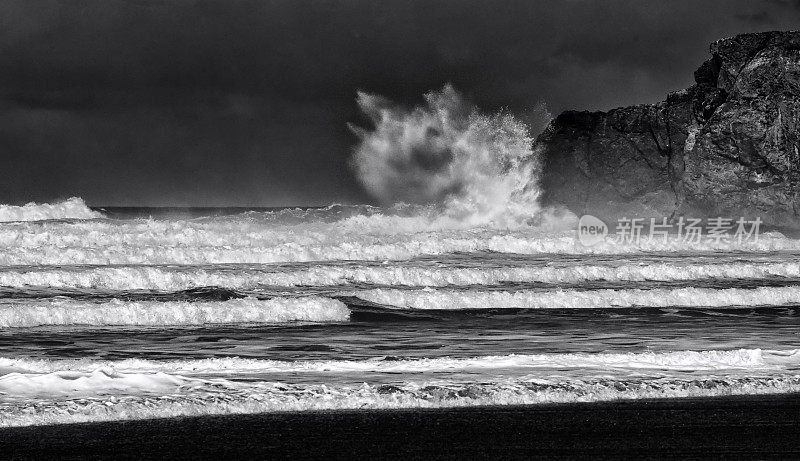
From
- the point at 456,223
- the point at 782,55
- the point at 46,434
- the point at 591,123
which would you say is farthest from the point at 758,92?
the point at 46,434

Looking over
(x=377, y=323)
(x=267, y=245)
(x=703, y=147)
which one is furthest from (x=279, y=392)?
→ (x=703, y=147)

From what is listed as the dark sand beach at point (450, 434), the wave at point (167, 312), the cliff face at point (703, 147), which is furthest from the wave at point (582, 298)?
the cliff face at point (703, 147)

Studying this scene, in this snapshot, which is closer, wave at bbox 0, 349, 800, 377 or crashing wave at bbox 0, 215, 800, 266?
wave at bbox 0, 349, 800, 377

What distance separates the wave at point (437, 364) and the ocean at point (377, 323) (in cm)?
3

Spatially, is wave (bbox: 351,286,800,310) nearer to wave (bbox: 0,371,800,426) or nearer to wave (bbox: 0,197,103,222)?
wave (bbox: 0,371,800,426)

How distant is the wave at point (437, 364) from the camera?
340 inches

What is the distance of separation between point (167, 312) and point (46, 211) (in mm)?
30924

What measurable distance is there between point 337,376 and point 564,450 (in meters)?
2.92

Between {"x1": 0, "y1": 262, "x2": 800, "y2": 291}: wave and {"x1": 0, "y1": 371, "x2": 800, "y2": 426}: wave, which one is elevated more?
{"x1": 0, "y1": 262, "x2": 800, "y2": 291}: wave

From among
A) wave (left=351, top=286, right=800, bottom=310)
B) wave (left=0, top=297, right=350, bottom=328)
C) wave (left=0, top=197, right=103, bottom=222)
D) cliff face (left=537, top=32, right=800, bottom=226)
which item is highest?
cliff face (left=537, top=32, right=800, bottom=226)

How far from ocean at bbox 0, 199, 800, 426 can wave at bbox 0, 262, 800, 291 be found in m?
0.04

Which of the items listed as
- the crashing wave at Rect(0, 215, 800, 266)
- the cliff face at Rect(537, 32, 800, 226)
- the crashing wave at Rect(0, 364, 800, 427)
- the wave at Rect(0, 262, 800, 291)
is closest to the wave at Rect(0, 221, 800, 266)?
the crashing wave at Rect(0, 215, 800, 266)

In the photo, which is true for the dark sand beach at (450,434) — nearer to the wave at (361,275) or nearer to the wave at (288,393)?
the wave at (288,393)

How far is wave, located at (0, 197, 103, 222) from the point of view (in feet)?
134
